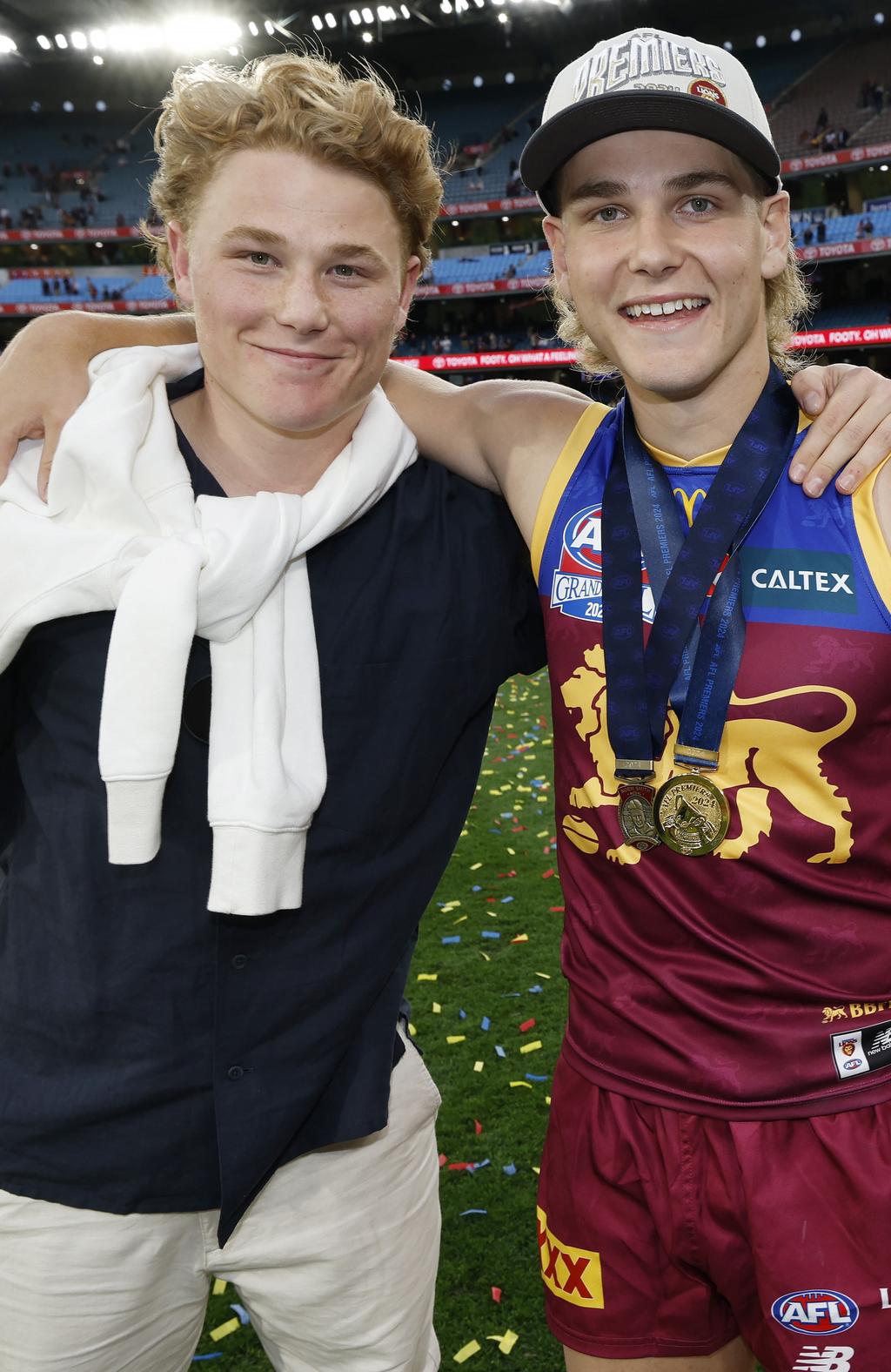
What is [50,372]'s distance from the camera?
1.89 metres

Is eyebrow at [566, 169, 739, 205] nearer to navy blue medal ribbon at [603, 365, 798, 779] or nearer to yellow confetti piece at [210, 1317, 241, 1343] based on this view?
navy blue medal ribbon at [603, 365, 798, 779]

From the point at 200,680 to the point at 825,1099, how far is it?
4.02 ft

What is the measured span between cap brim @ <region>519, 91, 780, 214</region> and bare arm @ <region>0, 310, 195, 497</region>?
84 centimetres

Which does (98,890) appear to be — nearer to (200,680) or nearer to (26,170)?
(200,680)

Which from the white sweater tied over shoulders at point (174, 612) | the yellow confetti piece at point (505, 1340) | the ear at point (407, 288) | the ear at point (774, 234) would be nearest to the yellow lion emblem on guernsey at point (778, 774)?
the white sweater tied over shoulders at point (174, 612)

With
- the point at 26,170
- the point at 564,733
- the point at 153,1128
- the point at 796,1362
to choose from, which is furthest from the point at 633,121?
the point at 26,170

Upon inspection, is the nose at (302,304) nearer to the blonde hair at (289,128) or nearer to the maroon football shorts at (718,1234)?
the blonde hair at (289,128)

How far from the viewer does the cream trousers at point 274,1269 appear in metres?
1.75

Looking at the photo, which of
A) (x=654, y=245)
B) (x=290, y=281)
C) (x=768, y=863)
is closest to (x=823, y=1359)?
(x=768, y=863)

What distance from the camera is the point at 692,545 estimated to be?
176cm

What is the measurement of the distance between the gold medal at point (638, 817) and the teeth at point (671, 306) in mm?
782

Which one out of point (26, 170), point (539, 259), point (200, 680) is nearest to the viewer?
point (200, 680)

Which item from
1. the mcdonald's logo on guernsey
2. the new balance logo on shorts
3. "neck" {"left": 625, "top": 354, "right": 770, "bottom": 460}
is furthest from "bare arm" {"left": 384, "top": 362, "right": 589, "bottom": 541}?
the new balance logo on shorts

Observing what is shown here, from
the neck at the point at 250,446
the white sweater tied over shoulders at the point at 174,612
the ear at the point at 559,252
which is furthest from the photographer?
the ear at the point at 559,252
